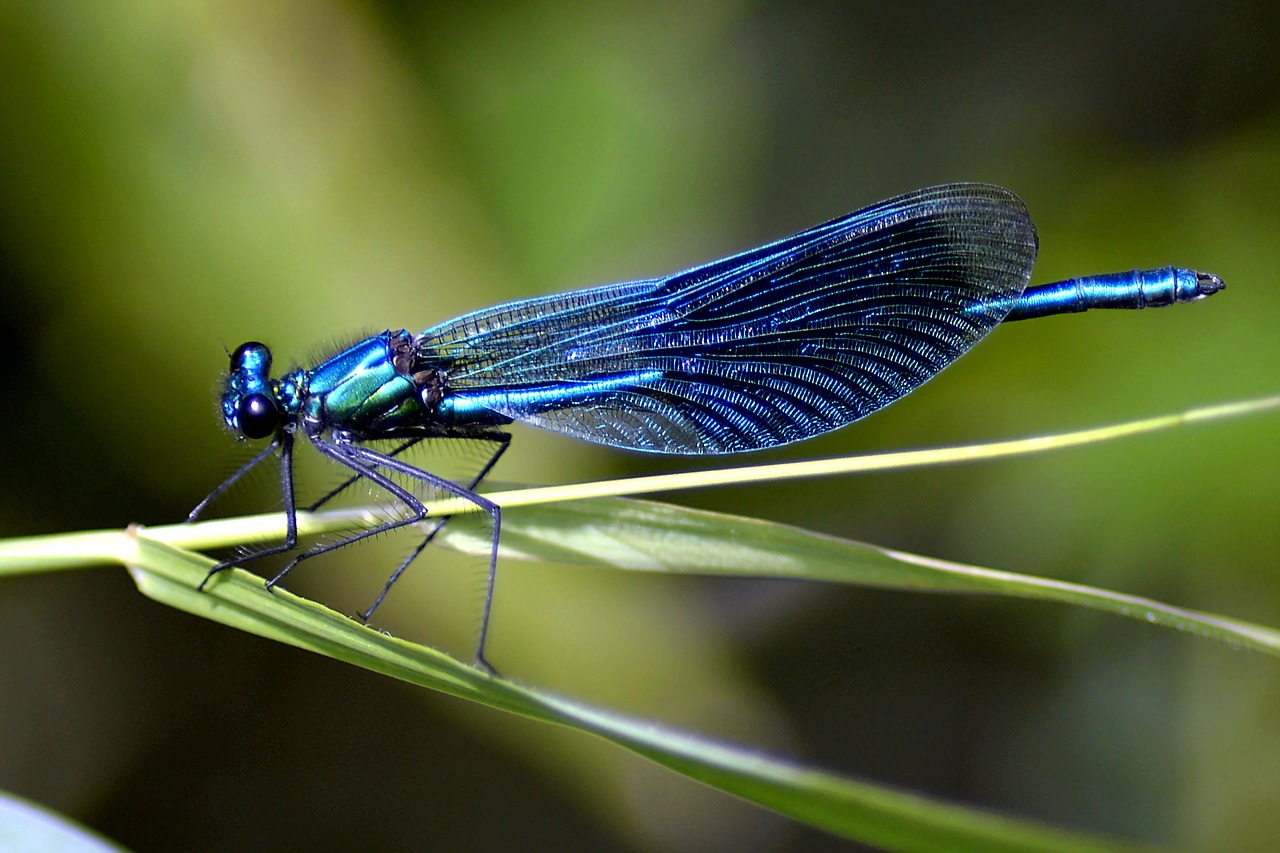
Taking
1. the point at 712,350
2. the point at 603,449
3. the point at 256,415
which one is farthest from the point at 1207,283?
the point at 256,415

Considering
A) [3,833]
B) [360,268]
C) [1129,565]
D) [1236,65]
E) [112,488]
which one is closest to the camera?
[3,833]

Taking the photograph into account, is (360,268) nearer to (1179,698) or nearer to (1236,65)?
(1179,698)

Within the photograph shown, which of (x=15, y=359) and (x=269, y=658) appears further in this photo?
(x=269, y=658)

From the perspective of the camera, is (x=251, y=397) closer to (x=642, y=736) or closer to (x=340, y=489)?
(x=340, y=489)

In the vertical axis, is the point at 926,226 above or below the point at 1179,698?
above

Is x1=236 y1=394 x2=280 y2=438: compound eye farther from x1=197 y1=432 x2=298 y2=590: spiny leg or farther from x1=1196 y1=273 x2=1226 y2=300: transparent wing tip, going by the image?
x1=1196 y1=273 x2=1226 y2=300: transparent wing tip

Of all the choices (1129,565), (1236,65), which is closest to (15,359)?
(1129,565)
